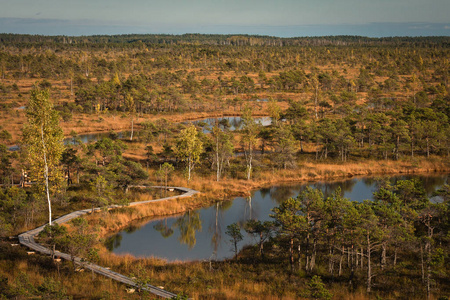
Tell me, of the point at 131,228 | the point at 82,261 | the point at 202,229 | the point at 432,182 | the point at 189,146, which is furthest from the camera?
the point at 432,182

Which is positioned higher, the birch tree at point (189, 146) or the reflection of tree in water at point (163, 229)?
the birch tree at point (189, 146)

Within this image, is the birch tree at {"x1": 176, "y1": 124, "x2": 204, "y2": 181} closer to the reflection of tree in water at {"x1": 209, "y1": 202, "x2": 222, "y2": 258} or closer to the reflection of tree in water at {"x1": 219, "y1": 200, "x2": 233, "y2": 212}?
the reflection of tree in water at {"x1": 219, "y1": 200, "x2": 233, "y2": 212}

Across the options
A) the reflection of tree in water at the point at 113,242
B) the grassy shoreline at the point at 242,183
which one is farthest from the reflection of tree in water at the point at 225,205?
the reflection of tree in water at the point at 113,242

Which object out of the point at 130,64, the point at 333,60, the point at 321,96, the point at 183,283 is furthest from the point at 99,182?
the point at 333,60

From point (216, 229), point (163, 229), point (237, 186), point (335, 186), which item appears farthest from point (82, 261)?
point (335, 186)

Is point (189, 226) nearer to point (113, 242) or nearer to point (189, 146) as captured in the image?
point (113, 242)

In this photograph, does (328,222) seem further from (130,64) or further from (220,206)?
(130,64)

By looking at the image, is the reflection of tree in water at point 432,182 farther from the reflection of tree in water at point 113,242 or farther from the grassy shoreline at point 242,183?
the reflection of tree in water at point 113,242

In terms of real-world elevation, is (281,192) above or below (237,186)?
below
